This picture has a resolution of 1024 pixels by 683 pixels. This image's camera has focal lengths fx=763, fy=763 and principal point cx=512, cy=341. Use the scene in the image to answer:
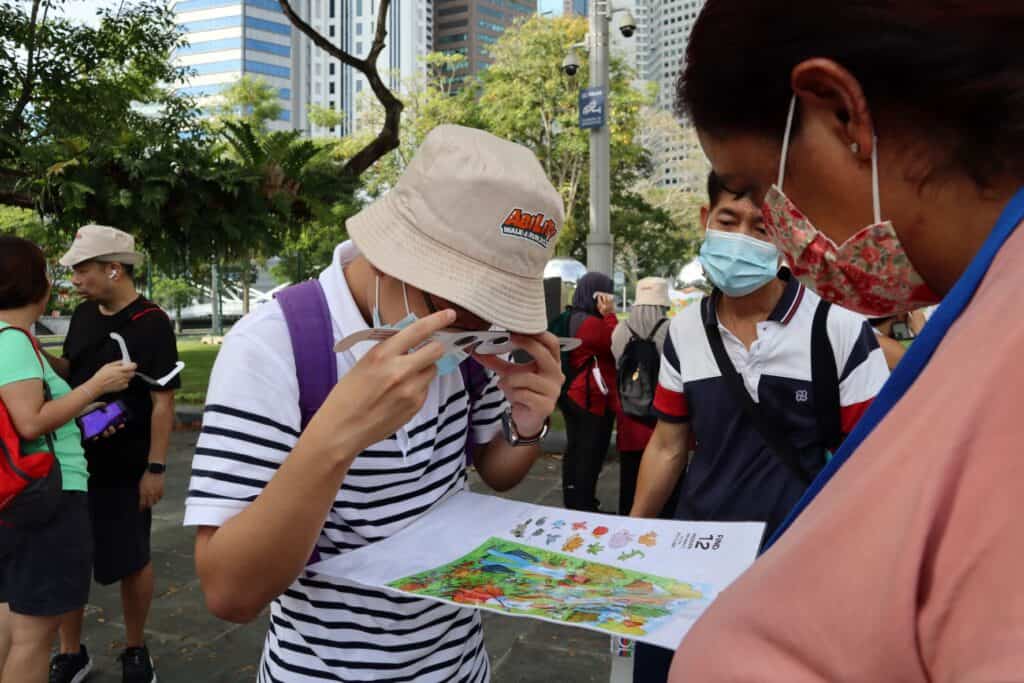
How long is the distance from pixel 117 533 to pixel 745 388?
110 inches

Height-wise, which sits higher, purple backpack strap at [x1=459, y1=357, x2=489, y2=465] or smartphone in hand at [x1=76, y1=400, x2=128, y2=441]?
purple backpack strap at [x1=459, y1=357, x2=489, y2=465]

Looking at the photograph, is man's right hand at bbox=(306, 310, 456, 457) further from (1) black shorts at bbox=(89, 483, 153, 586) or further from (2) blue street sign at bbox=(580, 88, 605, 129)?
(2) blue street sign at bbox=(580, 88, 605, 129)

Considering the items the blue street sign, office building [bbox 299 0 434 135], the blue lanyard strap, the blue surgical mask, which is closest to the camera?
A: the blue lanyard strap

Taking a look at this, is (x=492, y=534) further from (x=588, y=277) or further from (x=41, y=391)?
(x=588, y=277)

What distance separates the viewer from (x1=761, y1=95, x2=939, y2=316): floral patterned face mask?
804mm

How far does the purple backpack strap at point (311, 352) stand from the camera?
128 centimetres

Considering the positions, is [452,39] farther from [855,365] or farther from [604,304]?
[855,365]

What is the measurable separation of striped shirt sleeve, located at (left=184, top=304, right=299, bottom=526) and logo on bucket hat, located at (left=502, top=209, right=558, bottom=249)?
0.43 m

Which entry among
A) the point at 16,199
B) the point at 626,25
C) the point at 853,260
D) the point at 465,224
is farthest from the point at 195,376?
the point at 853,260

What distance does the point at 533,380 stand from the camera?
1.61m

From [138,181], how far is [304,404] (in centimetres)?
494

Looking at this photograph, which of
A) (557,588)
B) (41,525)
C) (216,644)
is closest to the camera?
(557,588)

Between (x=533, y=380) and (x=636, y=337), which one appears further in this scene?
(x=636, y=337)

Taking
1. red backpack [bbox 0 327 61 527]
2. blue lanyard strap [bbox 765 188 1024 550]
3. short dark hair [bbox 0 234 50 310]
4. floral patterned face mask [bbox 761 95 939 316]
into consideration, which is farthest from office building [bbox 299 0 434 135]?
blue lanyard strap [bbox 765 188 1024 550]
